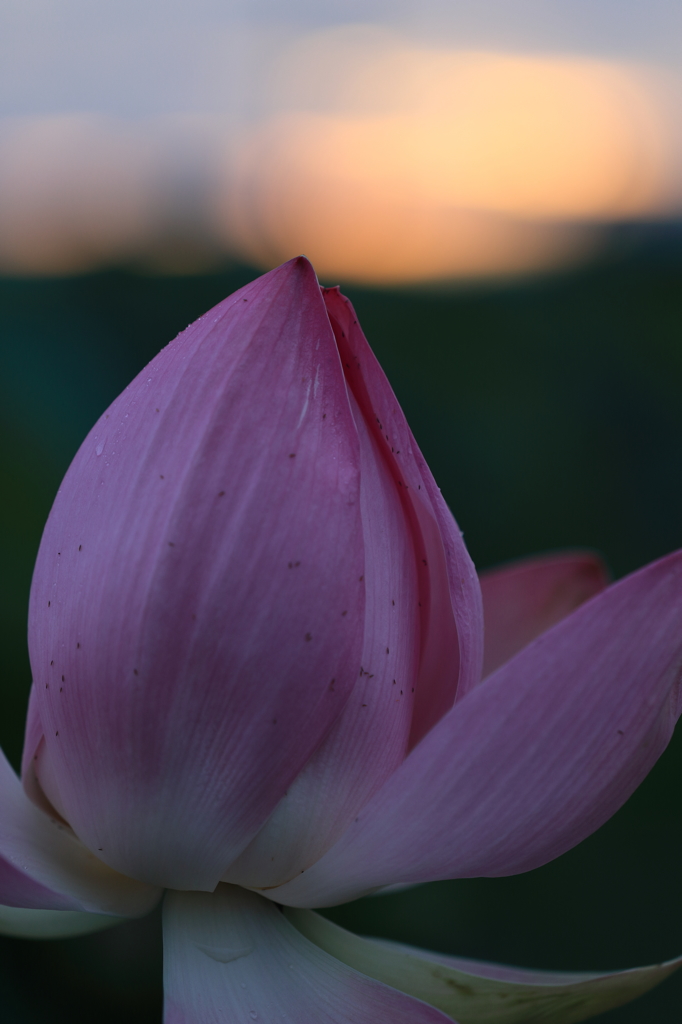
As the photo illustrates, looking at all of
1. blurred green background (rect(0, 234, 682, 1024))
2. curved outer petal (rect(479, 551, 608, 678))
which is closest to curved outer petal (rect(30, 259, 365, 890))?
curved outer petal (rect(479, 551, 608, 678))

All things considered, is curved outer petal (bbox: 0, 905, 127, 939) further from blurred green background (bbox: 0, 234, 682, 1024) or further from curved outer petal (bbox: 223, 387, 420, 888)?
blurred green background (bbox: 0, 234, 682, 1024)

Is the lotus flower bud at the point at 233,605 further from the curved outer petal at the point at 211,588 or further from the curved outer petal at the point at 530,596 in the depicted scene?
the curved outer petal at the point at 530,596

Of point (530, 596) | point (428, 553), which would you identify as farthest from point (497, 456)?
point (428, 553)

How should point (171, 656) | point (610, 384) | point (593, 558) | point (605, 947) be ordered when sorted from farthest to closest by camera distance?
point (610, 384) → point (605, 947) → point (593, 558) → point (171, 656)

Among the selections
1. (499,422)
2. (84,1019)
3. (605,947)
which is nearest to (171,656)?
(84,1019)

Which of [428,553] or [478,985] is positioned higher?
[428,553]

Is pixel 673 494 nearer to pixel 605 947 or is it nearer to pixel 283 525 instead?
pixel 605 947

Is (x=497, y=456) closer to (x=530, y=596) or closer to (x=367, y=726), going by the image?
(x=530, y=596)
